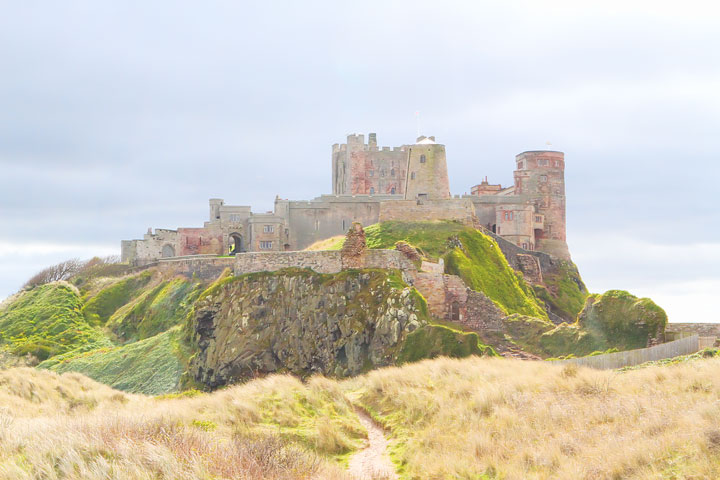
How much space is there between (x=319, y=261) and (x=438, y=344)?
1118 cm

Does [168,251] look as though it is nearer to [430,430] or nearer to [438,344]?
[438,344]

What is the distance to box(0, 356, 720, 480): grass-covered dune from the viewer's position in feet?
39.0

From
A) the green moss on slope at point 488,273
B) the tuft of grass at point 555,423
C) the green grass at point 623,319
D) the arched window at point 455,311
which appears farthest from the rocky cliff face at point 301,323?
the tuft of grass at point 555,423

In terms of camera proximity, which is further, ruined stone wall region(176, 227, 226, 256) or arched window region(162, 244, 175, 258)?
arched window region(162, 244, 175, 258)

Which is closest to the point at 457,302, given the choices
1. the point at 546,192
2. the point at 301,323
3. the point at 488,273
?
the point at 488,273

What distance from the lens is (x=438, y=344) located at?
2814cm

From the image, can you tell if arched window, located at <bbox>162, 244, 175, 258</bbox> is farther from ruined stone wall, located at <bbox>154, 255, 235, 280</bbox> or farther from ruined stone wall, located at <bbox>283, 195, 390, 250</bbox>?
ruined stone wall, located at <bbox>283, 195, 390, 250</bbox>

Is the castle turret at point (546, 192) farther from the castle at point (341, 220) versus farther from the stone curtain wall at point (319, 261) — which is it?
the stone curtain wall at point (319, 261)

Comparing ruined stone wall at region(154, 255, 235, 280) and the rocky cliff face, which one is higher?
ruined stone wall at region(154, 255, 235, 280)

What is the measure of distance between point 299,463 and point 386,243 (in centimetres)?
2898

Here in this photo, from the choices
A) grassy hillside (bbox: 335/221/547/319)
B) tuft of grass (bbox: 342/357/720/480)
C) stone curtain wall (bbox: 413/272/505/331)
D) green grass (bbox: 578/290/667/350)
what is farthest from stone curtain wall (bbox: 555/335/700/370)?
grassy hillside (bbox: 335/221/547/319)

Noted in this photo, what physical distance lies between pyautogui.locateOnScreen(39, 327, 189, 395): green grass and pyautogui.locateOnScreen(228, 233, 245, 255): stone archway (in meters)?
17.0

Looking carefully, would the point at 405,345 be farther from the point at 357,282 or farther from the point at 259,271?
the point at 259,271

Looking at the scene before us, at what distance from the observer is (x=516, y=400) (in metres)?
16.7
